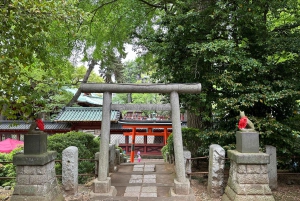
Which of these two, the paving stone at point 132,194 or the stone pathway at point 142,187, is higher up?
the stone pathway at point 142,187

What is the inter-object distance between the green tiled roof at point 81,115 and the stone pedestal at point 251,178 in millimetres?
10730

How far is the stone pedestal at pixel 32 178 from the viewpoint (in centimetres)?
491

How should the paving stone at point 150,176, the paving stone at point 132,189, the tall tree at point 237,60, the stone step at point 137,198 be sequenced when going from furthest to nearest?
1. the paving stone at point 150,176
2. the paving stone at point 132,189
3. the tall tree at point 237,60
4. the stone step at point 137,198

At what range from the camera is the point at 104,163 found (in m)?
6.25

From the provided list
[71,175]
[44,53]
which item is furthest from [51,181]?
[44,53]

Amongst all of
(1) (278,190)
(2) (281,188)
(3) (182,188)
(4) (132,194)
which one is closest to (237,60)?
(3) (182,188)

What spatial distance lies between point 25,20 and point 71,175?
3924 mm

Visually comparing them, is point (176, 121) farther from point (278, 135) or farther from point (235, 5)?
point (235, 5)

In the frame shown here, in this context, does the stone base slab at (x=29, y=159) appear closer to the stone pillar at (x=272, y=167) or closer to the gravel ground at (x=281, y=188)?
the gravel ground at (x=281, y=188)

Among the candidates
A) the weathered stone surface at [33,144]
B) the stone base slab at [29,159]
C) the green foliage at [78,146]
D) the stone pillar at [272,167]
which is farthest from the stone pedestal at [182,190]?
the green foliage at [78,146]

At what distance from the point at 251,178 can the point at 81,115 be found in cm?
1227

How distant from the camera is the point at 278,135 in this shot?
21.4 feet

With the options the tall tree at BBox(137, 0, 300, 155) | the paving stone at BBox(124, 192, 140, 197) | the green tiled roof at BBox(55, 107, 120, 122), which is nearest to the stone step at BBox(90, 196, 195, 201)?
the paving stone at BBox(124, 192, 140, 197)

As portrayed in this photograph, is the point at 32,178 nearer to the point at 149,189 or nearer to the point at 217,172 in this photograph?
the point at 149,189
